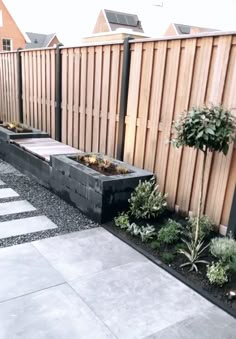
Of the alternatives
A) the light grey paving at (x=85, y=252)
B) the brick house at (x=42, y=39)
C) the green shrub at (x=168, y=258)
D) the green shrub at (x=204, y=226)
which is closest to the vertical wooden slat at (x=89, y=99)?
the light grey paving at (x=85, y=252)

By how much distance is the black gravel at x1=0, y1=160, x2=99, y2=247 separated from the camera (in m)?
3.18

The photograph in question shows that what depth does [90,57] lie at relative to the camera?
473 centimetres

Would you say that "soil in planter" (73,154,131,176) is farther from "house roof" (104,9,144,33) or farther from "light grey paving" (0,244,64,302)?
"house roof" (104,9,144,33)

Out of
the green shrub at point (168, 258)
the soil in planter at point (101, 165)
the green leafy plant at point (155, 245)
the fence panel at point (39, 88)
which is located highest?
the fence panel at point (39, 88)

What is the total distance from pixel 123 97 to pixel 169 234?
1.92m

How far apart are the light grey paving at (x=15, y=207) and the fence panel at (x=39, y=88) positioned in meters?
2.42

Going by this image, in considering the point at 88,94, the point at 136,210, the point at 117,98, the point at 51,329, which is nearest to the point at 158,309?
the point at 51,329

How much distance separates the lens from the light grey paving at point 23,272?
2.32m

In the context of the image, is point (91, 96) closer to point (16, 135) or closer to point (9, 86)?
point (16, 135)

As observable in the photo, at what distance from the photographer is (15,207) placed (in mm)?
3859

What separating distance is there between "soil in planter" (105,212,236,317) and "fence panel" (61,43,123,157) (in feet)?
4.64

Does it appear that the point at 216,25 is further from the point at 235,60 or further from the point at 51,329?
the point at 51,329

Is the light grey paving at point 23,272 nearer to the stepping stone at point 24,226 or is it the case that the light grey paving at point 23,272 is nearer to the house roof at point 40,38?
the stepping stone at point 24,226

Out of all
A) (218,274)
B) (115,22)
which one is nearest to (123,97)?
(218,274)
